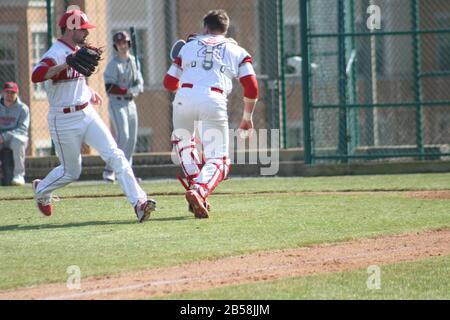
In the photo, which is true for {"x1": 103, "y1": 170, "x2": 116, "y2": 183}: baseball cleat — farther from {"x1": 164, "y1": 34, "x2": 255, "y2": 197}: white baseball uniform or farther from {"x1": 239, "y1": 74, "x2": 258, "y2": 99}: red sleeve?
{"x1": 239, "y1": 74, "x2": 258, "y2": 99}: red sleeve

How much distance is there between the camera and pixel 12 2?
29.2m

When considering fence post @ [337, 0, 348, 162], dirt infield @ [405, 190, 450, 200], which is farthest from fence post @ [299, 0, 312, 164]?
dirt infield @ [405, 190, 450, 200]

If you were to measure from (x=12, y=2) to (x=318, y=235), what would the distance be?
20.8 meters

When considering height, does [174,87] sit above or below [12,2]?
below

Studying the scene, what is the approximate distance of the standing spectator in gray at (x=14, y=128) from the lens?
17594 millimetres

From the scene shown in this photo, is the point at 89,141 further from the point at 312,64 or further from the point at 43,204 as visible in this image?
the point at 312,64

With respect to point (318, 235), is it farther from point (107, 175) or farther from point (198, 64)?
point (107, 175)

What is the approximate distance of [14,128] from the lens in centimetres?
1788

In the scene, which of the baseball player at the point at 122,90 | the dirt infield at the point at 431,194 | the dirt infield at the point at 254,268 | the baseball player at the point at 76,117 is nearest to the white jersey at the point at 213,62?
the baseball player at the point at 76,117

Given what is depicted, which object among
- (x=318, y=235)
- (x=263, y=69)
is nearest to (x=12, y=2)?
(x=263, y=69)

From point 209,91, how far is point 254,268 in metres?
3.37

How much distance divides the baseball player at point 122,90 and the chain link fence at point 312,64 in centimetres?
220

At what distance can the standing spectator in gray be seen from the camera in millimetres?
17594
